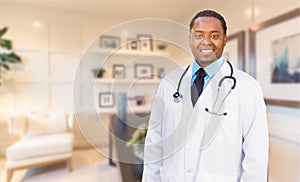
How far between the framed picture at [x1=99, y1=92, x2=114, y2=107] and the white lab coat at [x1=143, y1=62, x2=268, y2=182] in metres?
0.39

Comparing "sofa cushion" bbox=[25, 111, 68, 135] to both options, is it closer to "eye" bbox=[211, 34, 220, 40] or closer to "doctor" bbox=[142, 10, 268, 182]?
"doctor" bbox=[142, 10, 268, 182]

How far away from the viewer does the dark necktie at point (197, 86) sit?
1.49 feet

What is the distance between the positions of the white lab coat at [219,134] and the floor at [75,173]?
140cm

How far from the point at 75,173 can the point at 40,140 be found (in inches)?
19.3

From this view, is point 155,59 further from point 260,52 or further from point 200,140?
point 260,52

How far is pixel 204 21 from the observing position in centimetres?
39

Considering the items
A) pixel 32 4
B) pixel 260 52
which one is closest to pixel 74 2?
pixel 32 4

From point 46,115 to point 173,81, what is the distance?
2124 mm

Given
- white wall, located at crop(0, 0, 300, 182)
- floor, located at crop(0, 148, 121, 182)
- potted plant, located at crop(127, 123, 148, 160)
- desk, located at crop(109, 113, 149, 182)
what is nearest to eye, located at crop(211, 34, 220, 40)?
desk, located at crop(109, 113, 149, 182)

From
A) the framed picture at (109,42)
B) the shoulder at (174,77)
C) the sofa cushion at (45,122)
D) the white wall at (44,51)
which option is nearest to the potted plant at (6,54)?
the white wall at (44,51)

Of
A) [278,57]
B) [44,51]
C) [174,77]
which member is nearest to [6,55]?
[44,51]

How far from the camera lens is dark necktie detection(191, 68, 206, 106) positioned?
1.49ft

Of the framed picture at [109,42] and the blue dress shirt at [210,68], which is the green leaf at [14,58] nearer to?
the framed picture at [109,42]

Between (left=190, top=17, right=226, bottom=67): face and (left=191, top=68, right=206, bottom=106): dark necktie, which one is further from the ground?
(left=190, top=17, right=226, bottom=67): face
